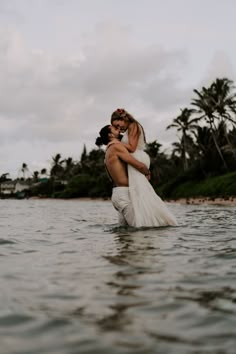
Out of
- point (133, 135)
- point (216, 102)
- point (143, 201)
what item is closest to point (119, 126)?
point (133, 135)

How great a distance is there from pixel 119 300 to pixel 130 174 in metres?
4.30

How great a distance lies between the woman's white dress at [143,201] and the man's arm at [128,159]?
0.08 metres

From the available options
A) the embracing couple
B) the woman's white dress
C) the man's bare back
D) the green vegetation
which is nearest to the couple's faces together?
the embracing couple

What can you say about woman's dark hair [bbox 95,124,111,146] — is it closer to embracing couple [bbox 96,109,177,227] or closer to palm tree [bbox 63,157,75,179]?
embracing couple [bbox 96,109,177,227]

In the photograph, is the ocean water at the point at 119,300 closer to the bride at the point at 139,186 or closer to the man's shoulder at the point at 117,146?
the bride at the point at 139,186

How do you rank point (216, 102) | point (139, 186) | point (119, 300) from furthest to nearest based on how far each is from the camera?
point (216, 102) < point (139, 186) < point (119, 300)

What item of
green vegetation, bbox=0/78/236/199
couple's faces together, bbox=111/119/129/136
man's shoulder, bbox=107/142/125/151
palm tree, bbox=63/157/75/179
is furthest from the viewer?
palm tree, bbox=63/157/75/179

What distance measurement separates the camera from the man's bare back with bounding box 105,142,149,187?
21.5 ft

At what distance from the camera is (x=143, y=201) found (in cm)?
647

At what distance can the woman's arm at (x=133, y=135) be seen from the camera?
6.73 meters

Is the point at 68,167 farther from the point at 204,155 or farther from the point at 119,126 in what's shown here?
the point at 119,126

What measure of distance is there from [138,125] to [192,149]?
43.2 m

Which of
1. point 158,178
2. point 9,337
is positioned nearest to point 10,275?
point 9,337

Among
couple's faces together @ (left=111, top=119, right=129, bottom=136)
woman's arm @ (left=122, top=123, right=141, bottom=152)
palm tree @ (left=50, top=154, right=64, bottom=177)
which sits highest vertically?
palm tree @ (left=50, top=154, right=64, bottom=177)
